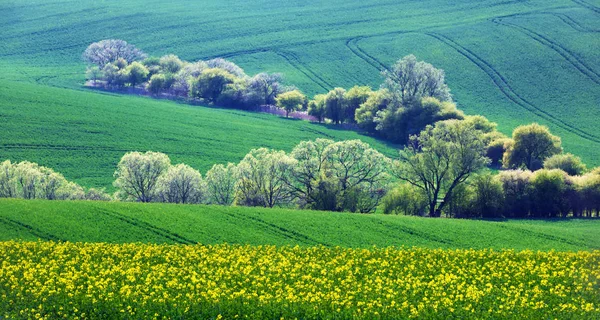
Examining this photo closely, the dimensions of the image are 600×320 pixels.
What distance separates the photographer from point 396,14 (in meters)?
182

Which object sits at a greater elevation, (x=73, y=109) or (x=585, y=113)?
(x=585, y=113)

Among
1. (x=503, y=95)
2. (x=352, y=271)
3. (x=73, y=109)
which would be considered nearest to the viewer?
(x=352, y=271)

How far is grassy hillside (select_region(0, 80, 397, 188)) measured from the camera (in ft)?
302

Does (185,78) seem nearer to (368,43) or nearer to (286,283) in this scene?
(368,43)

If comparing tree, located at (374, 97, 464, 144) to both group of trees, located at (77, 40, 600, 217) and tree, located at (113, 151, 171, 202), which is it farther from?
tree, located at (113, 151, 171, 202)

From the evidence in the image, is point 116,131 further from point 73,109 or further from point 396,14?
point 396,14

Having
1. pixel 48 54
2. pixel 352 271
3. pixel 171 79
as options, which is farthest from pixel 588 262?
pixel 48 54

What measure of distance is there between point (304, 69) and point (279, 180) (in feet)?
284

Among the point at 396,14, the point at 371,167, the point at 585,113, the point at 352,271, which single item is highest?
the point at 396,14

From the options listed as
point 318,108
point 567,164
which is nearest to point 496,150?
point 567,164

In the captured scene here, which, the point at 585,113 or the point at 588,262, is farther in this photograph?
the point at 585,113

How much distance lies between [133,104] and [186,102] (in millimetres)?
15841

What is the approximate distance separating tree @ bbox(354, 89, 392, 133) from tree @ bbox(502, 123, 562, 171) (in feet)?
90.6

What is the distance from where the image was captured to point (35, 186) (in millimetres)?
74125
